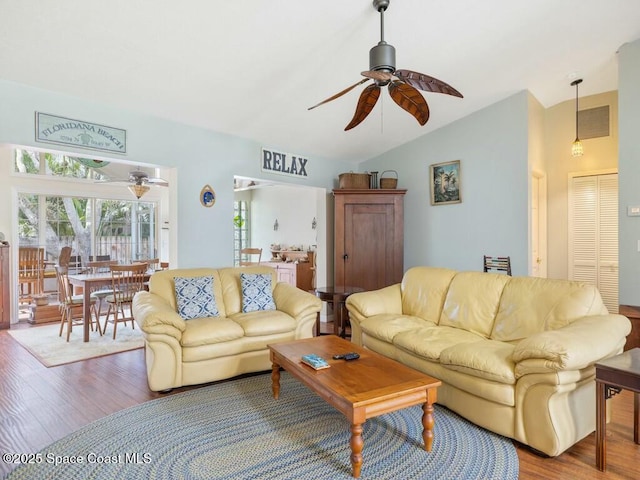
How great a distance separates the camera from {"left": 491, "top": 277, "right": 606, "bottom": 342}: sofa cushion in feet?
8.46

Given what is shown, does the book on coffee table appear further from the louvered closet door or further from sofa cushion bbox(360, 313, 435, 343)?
the louvered closet door

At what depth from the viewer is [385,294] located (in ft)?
12.5

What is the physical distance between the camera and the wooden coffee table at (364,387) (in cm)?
191

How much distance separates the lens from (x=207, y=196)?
437cm

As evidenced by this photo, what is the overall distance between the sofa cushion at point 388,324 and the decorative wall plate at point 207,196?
225 centimetres

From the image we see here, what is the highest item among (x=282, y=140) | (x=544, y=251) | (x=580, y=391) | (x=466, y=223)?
(x=282, y=140)

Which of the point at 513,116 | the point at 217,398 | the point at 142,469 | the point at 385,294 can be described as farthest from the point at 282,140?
the point at 142,469

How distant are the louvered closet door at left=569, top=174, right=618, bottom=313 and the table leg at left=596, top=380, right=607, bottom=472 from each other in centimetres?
375

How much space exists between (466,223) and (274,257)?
4556mm

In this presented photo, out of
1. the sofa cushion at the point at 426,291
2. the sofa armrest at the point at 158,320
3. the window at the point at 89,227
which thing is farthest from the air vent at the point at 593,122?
the window at the point at 89,227

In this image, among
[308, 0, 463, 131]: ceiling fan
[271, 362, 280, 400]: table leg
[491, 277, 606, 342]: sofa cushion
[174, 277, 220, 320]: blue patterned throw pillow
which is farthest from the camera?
[174, 277, 220, 320]: blue patterned throw pillow

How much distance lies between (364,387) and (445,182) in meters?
3.80

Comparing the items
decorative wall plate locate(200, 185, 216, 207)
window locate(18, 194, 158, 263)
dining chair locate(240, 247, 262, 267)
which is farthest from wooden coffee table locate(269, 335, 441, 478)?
window locate(18, 194, 158, 263)

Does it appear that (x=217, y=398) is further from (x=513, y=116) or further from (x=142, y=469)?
(x=513, y=116)
